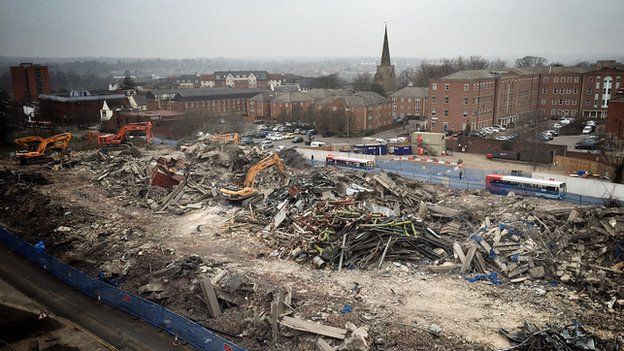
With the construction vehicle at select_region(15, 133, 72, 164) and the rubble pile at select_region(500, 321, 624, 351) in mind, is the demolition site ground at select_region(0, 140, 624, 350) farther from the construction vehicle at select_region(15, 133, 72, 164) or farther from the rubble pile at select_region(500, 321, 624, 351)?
the construction vehicle at select_region(15, 133, 72, 164)

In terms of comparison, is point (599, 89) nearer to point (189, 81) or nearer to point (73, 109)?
point (73, 109)

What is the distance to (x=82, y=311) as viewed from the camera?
1575 cm

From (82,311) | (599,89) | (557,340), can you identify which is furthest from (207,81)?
(557,340)

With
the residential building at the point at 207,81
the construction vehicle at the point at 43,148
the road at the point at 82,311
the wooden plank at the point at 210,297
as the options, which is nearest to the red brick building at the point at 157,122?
the construction vehicle at the point at 43,148

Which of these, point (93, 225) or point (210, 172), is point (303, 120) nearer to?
point (210, 172)

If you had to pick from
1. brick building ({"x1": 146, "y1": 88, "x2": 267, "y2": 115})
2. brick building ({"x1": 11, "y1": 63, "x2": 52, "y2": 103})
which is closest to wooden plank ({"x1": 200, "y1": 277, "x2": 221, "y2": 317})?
brick building ({"x1": 11, "y1": 63, "x2": 52, "y2": 103})

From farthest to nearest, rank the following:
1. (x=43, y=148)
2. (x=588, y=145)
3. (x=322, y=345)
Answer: (x=588, y=145)
(x=43, y=148)
(x=322, y=345)

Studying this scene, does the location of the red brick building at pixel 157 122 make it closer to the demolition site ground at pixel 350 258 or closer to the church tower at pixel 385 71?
the demolition site ground at pixel 350 258

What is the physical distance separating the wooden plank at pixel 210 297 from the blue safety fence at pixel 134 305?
3.42 feet

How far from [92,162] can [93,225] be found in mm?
15559

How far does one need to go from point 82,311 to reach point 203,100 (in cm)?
6797

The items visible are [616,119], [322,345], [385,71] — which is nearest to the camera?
[322,345]

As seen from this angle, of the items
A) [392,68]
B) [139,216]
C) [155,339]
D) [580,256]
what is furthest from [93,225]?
[392,68]

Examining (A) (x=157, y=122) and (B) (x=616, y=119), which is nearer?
(B) (x=616, y=119)
